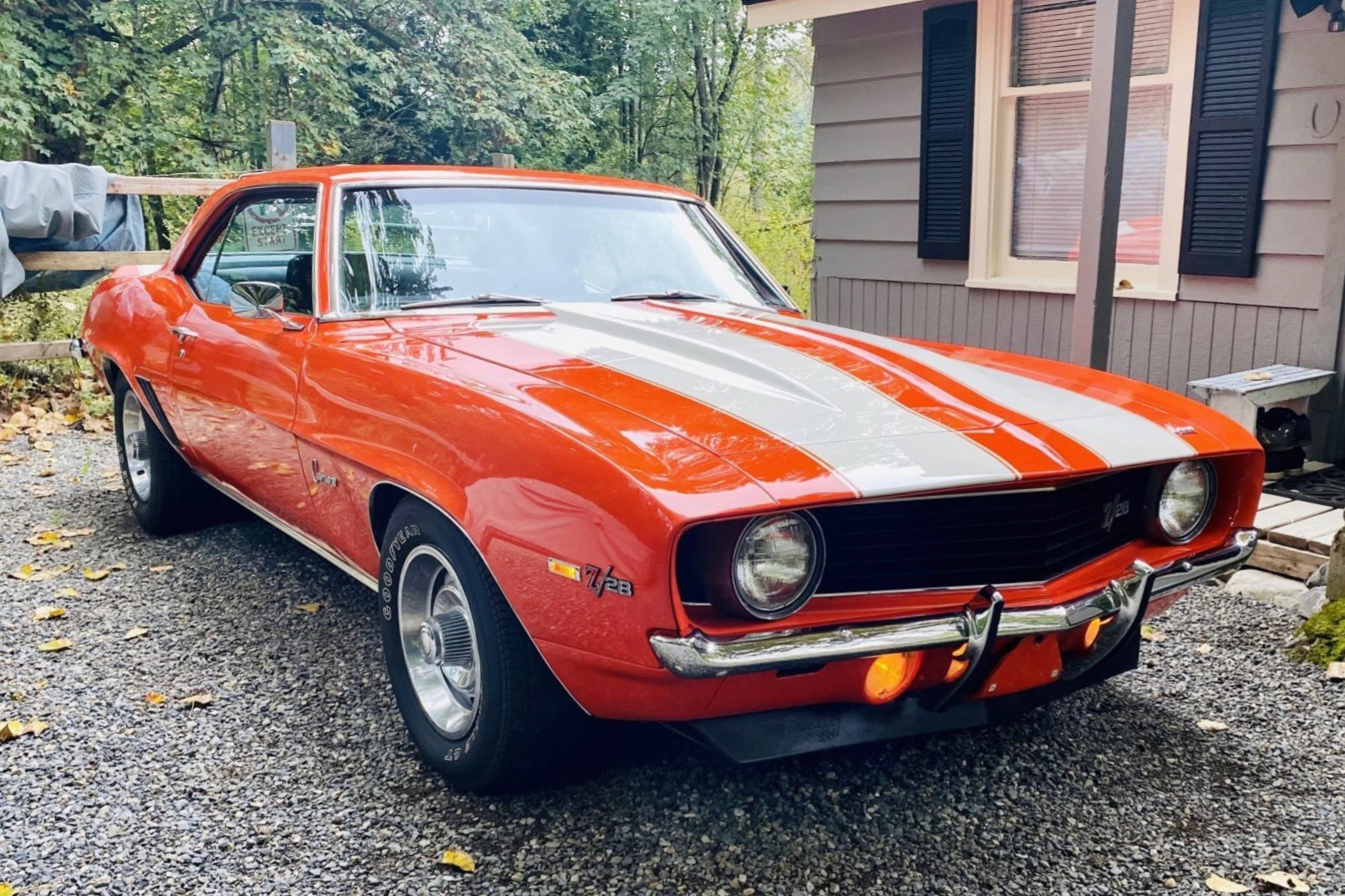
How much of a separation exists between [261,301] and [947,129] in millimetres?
4584

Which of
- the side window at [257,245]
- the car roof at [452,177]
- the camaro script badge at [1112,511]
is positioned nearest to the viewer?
the camaro script badge at [1112,511]

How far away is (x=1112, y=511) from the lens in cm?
251

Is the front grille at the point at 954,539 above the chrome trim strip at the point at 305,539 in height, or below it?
above

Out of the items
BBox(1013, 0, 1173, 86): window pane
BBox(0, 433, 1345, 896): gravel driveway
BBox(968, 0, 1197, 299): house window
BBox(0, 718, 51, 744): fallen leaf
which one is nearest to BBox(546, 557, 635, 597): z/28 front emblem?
BBox(0, 433, 1345, 896): gravel driveway

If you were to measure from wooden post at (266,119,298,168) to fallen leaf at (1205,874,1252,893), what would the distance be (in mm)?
7235

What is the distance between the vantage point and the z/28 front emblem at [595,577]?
77.5 inches

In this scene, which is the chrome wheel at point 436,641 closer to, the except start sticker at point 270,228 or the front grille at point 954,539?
the front grille at point 954,539

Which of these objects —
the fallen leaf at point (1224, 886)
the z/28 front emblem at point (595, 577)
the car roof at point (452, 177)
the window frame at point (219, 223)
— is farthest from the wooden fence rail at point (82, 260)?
the fallen leaf at point (1224, 886)

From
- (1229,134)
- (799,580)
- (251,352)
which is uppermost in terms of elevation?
(1229,134)

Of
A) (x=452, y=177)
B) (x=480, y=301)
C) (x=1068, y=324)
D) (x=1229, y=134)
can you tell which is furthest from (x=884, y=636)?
(x=1068, y=324)

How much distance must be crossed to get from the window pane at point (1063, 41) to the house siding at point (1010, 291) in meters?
0.66

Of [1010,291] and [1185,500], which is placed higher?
[1010,291]

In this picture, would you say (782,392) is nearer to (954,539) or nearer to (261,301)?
(954,539)

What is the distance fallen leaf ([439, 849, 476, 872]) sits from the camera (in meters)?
2.29
